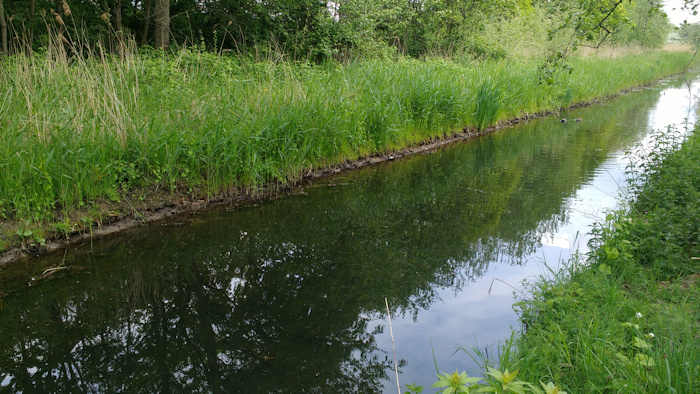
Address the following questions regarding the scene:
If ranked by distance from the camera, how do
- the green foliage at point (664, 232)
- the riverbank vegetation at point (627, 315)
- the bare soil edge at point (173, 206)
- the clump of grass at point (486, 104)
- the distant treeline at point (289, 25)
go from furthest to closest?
the clump of grass at point (486, 104) → the distant treeline at point (289, 25) → the bare soil edge at point (173, 206) → the green foliage at point (664, 232) → the riverbank vegetation at point (627, 315)

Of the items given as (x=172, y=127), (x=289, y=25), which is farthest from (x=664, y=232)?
(x=289, y=25)

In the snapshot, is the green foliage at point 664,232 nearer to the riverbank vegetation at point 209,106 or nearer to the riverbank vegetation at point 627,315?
the riverbank vegetation at point 627,315

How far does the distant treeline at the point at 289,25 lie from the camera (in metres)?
→ 8.83

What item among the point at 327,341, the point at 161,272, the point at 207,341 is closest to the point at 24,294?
the point at 161,272

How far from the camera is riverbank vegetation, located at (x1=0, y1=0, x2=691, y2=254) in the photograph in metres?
4.70

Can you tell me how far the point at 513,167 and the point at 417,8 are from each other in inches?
324

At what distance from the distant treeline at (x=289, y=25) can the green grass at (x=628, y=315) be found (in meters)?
2.44

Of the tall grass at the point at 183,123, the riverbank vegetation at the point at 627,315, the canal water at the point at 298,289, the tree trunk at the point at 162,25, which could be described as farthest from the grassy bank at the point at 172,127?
the riverbank vegetation at the point at 627,315

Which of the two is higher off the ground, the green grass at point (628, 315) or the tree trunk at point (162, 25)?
the tree trunk at point (162, 25)

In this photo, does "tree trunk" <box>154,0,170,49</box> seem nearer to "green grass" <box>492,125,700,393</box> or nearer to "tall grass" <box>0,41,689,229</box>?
"tall grass" <box>0,41,689,229</box>

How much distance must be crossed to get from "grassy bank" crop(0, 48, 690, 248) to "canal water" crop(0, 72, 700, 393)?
45 centimetres

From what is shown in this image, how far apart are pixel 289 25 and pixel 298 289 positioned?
29.8 ft

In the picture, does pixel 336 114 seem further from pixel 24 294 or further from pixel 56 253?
pixel 24 294

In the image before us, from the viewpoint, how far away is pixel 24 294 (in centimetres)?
374
